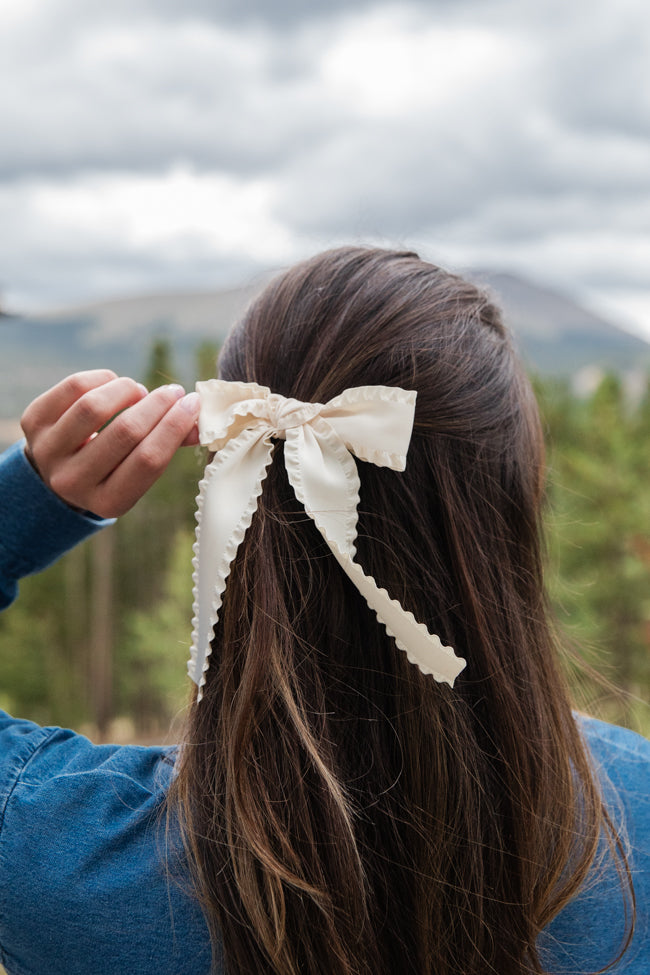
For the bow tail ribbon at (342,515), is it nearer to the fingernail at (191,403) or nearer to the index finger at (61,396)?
the fingernail at (191,403)

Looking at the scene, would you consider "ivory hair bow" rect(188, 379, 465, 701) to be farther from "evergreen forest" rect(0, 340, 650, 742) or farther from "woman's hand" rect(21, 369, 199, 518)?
"evergreen forest" rect(0, 340, 650, 742)

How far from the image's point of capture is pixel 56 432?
979mm

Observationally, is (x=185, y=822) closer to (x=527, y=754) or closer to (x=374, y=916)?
(x=374, y=916)

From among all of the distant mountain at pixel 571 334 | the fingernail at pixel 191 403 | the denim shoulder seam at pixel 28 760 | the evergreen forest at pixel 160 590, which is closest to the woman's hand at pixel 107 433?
→ the fingernail at pixel 191 403

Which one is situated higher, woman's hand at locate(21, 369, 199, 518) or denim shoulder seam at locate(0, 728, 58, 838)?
woman's hand at locate(21, 369, 199, 518)

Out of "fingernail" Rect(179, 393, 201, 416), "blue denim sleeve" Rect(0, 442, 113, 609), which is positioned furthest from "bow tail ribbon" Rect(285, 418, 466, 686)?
"blue denim sleeve" Rect(0, 442, 113, 609)

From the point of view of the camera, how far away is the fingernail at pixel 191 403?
0.95 m

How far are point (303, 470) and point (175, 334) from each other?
5730 cm

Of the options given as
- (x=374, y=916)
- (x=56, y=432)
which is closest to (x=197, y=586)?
(x=56, y=432)

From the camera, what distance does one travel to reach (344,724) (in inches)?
34.9

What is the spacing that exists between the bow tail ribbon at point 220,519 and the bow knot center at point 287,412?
0.06 feet

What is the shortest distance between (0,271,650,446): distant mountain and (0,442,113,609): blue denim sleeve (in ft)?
1.07

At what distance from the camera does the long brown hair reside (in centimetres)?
84

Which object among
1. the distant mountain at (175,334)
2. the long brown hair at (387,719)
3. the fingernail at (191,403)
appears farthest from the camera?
the distant mountain at (175,334)
